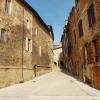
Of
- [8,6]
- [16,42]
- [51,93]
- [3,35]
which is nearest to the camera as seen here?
[51,93]

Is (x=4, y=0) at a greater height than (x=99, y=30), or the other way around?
(x=4, y=0)

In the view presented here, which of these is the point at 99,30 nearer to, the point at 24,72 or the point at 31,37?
the point at 24,72

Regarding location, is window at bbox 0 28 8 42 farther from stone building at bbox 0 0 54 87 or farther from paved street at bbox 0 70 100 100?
paved street at bbox 0 70 100 100

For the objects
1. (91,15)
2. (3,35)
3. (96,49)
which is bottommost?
(96,49)

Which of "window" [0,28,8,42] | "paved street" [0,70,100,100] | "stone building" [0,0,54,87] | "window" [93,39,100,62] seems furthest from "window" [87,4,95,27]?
"window" [0,28,8,42]

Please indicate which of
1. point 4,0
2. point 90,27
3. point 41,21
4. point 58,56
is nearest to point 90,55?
point 90,27

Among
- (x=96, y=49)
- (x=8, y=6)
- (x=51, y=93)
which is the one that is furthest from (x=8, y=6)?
(x=51, y=93)

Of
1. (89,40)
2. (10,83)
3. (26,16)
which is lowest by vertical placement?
(10,83)

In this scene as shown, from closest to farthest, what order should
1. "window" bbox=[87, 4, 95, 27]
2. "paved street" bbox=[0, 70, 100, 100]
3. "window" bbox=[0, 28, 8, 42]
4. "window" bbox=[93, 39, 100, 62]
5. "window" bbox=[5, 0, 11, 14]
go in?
1. "paved street" bbox=[0, 70, 100, 100]
2. "window" bbox=[93, 39, 100, 62]
3. "window" bbox=[87, 4, 95, 27]
4. "window" bbox=[0, 28, 8, 42]
5. "window" bbox=[5, 0, 11, 14]

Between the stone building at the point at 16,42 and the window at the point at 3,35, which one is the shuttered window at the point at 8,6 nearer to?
the stone building at the point at 16,42

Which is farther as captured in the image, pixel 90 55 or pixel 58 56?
pixel 58 56

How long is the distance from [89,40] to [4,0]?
25.6ft

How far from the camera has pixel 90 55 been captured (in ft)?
42.7

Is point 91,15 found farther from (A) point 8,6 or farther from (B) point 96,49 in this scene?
(A) point 8,6
